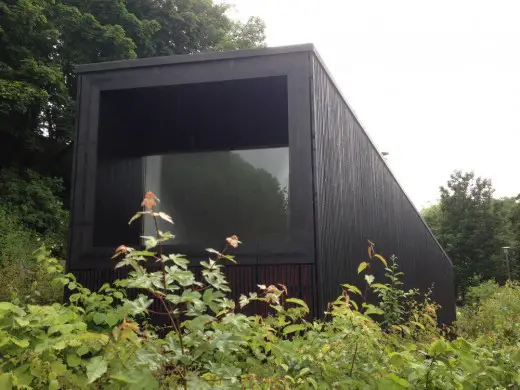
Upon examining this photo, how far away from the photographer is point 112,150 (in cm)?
548

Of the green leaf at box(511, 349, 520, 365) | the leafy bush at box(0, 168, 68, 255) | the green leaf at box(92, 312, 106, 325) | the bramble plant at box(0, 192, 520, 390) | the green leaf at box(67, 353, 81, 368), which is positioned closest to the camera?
the bramble plant at box(0, 192, 520, 390)

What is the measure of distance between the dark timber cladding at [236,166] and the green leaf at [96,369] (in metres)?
2.62

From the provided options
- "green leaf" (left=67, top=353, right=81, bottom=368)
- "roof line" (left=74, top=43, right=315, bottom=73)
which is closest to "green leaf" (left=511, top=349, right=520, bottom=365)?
"green leaf" (left=67, top=353, right=81, bottom=368)

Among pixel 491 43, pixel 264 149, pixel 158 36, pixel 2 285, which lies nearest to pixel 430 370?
pixel 264 149

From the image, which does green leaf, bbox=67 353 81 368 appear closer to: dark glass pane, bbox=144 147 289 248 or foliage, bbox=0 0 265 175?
dark glass pane, bbox=144 147 289 248

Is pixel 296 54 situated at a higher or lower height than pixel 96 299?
higher

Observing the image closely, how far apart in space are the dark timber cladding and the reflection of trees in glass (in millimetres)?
12

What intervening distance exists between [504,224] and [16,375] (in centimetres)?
3951

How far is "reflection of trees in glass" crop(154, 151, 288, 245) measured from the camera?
6.03 meters

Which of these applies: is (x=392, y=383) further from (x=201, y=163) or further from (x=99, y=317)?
(x=201, y=163)

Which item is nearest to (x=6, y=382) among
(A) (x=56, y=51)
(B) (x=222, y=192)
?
(B) (x=222, y=192)

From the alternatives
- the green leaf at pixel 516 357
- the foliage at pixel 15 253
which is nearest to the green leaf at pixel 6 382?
the green leaf at pixel 516 357

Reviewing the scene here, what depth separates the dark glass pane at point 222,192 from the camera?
604cm

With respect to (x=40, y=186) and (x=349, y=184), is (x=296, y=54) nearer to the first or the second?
(x=349, y=184)
